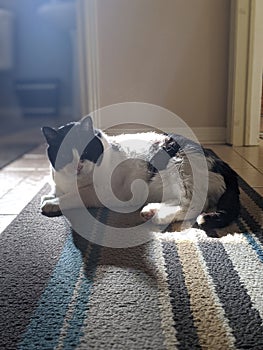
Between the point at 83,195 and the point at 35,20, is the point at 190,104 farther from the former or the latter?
the point at 35,20

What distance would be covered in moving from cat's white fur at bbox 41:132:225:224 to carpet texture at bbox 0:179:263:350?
5.7 inches

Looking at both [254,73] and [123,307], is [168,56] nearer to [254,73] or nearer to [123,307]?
[254,73]

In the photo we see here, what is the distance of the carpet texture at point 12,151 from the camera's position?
2.35 meters

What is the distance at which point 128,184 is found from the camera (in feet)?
4.61

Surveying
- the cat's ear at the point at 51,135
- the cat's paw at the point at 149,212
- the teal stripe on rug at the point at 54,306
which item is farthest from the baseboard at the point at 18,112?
the teal stripe on rug at the point at 54,306

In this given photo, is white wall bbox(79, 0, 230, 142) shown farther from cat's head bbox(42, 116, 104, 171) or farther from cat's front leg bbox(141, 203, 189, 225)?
cat's front leg bbox(141, 203, 189, 225)

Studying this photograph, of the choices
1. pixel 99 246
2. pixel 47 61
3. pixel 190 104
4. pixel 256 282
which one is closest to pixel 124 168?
pixel 99 246

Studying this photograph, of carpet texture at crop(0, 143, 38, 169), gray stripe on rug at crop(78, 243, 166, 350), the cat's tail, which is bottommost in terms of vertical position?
carpet texture at crop(0, 143, 38, 169)

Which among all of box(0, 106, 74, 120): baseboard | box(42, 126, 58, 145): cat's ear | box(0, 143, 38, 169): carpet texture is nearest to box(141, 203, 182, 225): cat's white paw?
box(42, 126, 58, 145): cat's ear

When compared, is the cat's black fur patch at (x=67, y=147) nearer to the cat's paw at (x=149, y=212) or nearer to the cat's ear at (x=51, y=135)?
the cat's ear at (x=51, y=135)

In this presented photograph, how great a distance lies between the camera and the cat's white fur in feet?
4.23

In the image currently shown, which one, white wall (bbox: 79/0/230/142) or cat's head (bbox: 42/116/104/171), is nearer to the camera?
cat's head (bbox: 42/116/104/171)

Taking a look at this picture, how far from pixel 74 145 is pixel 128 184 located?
0.22 m

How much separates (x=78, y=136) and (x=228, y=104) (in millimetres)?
1641
